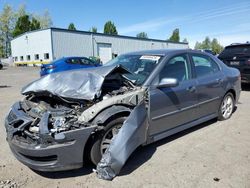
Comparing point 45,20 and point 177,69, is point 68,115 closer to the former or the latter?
point 177,69

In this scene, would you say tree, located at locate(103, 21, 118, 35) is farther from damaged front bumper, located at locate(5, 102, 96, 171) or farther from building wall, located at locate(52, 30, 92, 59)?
damaged front bumper, located at locate(5, 102, 96, 171)

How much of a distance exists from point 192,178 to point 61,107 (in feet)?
6.53

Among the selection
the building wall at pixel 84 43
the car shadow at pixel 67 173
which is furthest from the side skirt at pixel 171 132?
the building wall at pixel 84 43

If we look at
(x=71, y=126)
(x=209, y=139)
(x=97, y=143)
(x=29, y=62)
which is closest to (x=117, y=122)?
(x=97, y=143)

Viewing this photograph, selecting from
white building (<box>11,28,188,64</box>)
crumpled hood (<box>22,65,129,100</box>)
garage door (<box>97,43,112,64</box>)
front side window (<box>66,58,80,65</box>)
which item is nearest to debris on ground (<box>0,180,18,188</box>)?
crumpled hood (<box>22,65,129,100</box>)

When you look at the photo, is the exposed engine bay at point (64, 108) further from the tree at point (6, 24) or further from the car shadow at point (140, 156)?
the tree at point (6, 24)

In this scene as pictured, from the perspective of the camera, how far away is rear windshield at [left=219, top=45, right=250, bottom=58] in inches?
375

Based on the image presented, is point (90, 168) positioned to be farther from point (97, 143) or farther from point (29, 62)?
point (29, 62)

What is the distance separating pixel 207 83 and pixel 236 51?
5.91 metres

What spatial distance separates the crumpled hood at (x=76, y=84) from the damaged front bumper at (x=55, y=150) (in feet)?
1.89

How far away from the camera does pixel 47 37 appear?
3369 cm

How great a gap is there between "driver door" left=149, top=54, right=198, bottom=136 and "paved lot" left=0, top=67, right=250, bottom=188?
39 centimetres

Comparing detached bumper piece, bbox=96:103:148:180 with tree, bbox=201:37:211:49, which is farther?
tree, bbox=201:37:211:49

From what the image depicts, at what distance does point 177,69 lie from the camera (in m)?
4.41
